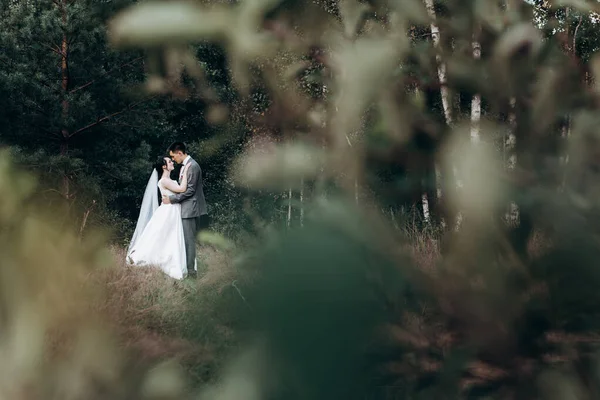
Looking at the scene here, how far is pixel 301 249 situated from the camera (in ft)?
1.69

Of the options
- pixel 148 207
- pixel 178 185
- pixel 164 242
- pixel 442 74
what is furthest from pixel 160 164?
pixel 442 74

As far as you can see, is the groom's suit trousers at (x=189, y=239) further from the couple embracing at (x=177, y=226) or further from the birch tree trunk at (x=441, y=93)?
the birch tree trunk at (x=441, y=93)

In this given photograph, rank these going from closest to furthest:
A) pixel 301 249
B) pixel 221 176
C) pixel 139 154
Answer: pixel 301 249 → pixel 139 154 → pixel 221 176

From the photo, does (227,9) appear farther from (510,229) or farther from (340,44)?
(510,229)

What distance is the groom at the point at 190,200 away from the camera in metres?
6.69

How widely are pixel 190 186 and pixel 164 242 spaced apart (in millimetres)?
644

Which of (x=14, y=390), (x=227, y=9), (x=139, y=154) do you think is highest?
(x=139, y=154)

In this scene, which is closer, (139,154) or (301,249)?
(301,249)

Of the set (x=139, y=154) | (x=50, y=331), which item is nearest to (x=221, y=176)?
(x=139, y=154)

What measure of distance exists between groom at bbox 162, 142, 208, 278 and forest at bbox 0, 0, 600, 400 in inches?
238

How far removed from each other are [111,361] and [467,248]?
0.97ft

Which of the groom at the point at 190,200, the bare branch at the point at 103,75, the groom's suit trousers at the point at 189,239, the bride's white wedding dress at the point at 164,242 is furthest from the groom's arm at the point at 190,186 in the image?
the bare branch at the point at 103,75

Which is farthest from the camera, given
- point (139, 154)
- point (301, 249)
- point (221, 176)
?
point (221, 176)

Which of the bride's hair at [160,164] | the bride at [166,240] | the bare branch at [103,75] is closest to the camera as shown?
the bride at [166,240]
